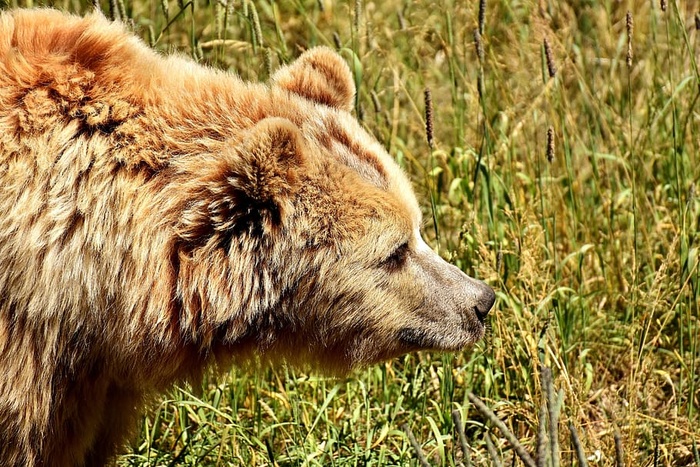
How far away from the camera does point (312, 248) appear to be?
358cm

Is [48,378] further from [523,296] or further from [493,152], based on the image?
[493,152]

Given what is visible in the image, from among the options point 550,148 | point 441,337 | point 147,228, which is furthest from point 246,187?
point 550,148

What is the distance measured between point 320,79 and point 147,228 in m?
A: 1.17

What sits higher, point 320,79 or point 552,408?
point 320,79

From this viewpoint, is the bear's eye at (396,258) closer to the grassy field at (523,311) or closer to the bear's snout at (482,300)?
the bear's snout at (482,300)

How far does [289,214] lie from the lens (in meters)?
3.48

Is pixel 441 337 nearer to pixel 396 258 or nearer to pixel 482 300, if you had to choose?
pixel 482 300

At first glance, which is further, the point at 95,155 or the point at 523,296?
the point at 523,296

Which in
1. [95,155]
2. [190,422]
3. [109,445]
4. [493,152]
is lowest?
[190,422]

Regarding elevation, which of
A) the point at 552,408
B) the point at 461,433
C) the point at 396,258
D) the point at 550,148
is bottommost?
the point at 461,433

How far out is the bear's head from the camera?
338 centimetres

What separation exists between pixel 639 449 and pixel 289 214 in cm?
214

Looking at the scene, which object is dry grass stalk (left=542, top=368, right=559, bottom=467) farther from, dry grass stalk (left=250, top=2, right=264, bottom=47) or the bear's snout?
dry grass stalk (left=250, top=2, right=264, bottom=47)

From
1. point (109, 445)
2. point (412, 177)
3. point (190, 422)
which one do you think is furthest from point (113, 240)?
point (412, 177)
